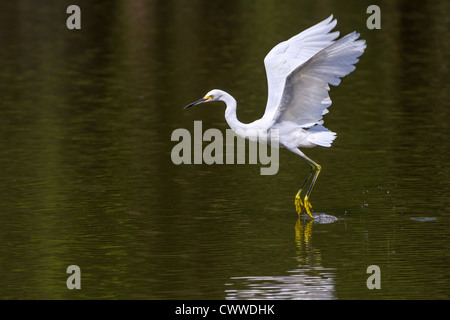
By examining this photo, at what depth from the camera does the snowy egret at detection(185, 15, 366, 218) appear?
12523 mm

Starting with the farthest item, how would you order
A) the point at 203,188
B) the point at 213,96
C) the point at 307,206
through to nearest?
the point at 203,188 < the point at 213,96 < the point at 307,206

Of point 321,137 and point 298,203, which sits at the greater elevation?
point 321,137

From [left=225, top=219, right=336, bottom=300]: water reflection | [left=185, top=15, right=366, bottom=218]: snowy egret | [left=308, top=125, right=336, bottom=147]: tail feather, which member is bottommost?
[left=225, top=219, right=336, bottom=300]: water reflection

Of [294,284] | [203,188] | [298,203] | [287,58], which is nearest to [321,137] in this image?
[298,203]

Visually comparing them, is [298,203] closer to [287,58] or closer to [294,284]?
[287,58]

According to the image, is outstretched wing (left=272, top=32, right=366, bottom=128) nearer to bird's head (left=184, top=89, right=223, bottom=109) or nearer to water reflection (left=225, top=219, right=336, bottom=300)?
bird's head (left=184, top=89, right=223, bottom=109)

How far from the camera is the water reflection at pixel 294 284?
32.4 ft

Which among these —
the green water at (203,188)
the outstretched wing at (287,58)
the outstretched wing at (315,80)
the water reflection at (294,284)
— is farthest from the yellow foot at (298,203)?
the water reflection at (294,284)

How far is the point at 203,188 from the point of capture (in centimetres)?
1464

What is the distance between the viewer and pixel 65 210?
44.0 feet

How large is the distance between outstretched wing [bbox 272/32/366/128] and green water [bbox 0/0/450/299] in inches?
50.6

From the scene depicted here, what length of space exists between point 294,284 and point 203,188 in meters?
4.63

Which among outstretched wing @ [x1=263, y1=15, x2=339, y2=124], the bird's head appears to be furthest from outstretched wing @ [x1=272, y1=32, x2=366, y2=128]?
the bird's head

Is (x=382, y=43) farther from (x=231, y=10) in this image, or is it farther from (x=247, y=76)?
(x=231, y=10)
